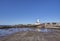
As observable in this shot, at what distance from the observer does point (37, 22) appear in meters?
105

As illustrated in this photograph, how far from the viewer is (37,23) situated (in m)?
105

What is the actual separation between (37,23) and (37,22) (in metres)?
0.86

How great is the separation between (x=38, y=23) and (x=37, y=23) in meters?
1.03

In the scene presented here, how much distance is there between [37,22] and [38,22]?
0.96 meters

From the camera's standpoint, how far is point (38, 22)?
344ft

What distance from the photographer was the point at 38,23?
105m

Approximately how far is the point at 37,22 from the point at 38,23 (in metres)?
1.36

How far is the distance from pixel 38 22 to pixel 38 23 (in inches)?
34.3

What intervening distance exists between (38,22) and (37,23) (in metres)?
1.28
